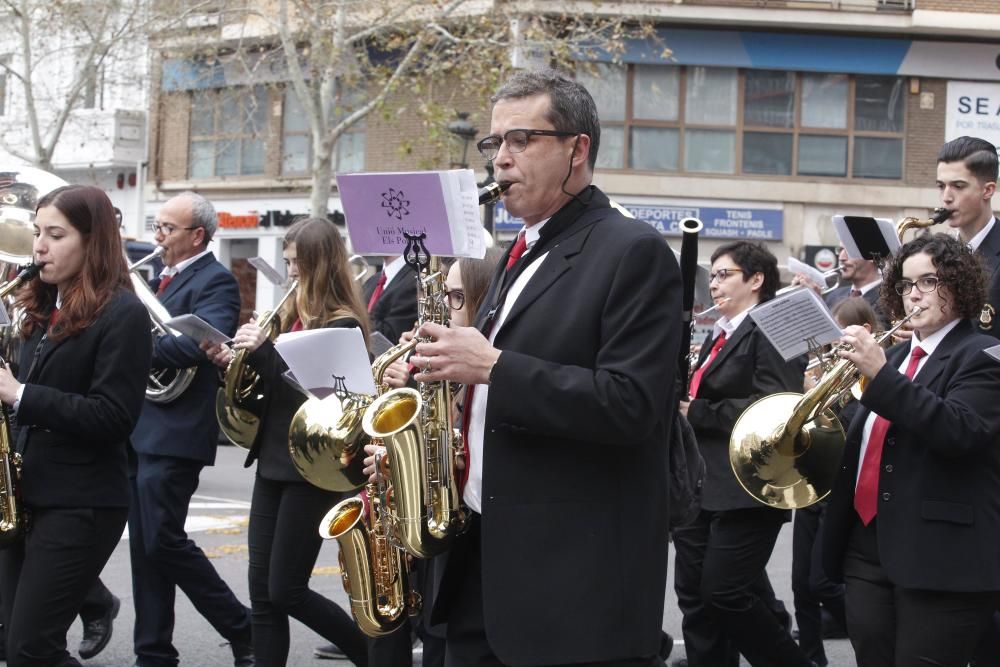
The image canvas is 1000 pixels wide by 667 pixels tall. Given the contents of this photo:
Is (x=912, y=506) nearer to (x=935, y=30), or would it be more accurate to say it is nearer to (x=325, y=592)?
(x=325, y=592)

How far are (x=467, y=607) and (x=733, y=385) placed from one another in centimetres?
283

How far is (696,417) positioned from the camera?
602 cm

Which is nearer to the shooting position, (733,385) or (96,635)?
(733,385)

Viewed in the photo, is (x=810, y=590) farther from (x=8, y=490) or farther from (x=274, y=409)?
(x=8, y=490)

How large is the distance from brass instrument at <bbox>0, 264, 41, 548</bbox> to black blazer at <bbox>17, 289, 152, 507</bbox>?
1.3 inches

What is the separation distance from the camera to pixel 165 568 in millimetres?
5914

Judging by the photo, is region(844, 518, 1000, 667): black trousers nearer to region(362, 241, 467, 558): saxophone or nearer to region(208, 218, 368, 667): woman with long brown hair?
region(362, 241, 467, 558): saxophone

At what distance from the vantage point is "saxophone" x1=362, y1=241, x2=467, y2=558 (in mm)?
3506

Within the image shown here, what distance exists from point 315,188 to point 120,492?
17126mm

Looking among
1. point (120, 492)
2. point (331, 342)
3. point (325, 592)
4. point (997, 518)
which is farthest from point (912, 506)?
point (325, 592)

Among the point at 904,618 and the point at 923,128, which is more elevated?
the point at 923,128

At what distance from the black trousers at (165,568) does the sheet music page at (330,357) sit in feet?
4.74

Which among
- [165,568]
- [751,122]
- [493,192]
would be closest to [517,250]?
[493,192]

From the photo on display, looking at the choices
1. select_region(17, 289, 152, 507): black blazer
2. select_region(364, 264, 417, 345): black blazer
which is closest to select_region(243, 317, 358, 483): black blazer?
select_region(17, 289, 152, 507): black blazer
